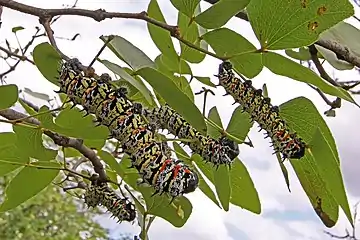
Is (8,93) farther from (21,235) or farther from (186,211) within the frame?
(21,235)

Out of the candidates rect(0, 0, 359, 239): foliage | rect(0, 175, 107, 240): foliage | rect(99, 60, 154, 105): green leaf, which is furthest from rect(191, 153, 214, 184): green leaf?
rect(0, 175, 107, 240): foliage

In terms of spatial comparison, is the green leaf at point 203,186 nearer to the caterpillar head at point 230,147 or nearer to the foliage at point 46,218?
the caterpillar head at point 230,147

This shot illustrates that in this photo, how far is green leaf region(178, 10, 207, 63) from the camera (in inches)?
13.4

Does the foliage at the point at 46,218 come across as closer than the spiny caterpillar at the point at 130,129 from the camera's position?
No

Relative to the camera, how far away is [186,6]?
32 cm

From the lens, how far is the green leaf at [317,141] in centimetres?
30

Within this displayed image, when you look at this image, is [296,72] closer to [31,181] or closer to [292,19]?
[292,19]

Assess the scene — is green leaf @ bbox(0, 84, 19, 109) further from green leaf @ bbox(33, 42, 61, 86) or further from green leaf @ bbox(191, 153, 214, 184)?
green leaf @ bbox(191, 153, 214, 184)

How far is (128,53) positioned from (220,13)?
0.16 ft

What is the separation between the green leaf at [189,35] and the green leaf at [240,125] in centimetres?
5

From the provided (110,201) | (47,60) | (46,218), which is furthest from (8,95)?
(46,218)

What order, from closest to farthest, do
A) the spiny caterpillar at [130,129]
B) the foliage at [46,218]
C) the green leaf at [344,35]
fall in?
1. the spiny caterpillar at [130,129]
2. the green leaf at [344,35]
3. the foliage at [46,218]

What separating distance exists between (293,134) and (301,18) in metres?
0.06

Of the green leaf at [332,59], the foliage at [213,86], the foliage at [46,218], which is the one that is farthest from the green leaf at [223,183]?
the foliage at [46,218]
